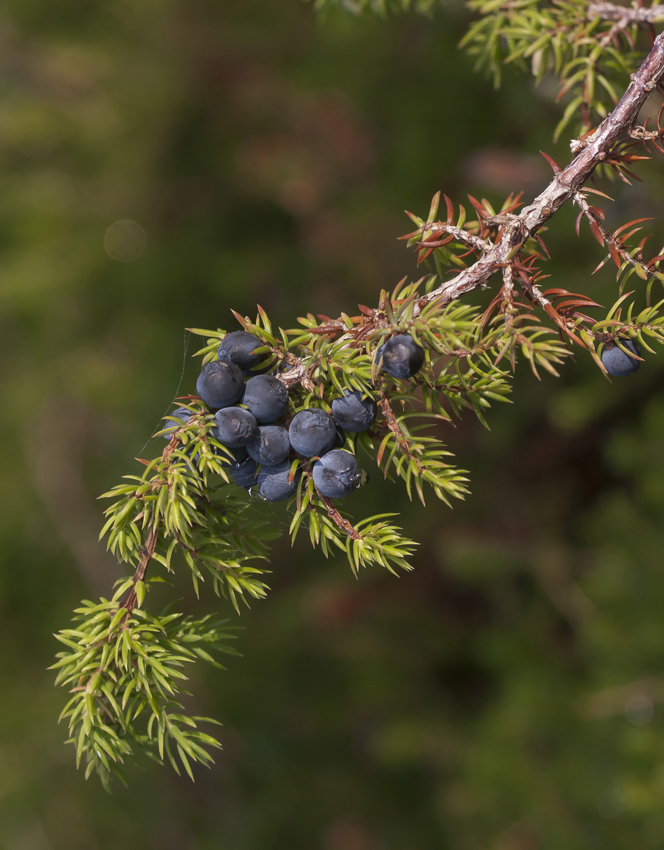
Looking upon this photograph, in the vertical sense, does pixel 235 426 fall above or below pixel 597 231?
below

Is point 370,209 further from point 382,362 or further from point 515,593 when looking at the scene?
point 382,362

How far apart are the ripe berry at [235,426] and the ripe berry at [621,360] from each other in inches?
12.7

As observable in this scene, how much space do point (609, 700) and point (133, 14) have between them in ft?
11.2

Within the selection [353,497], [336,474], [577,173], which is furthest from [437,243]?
[353,497]

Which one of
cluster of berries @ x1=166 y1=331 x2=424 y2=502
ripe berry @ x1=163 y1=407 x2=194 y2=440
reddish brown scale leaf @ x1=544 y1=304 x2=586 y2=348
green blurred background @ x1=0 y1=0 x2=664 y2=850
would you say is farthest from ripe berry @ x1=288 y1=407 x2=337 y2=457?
green blurred background @ x1=0 y1=0 x2=664 y2=850

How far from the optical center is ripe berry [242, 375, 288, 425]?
21.5 inches

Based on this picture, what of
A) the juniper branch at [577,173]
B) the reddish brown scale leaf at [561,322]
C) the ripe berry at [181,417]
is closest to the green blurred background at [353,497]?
the juniper branch at [577,173]

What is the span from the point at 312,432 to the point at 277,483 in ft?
0.20

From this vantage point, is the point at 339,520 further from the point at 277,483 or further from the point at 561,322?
the point at 561,322

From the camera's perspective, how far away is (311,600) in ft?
8.76

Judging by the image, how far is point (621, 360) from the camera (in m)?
0.55

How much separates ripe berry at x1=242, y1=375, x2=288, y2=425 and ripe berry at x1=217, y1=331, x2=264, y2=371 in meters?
0.02

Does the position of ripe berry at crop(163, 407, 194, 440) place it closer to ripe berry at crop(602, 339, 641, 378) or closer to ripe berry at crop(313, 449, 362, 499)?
ripe berry at crop(313, 449, 362, 499)

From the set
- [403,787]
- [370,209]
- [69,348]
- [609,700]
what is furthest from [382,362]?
[403,787]
